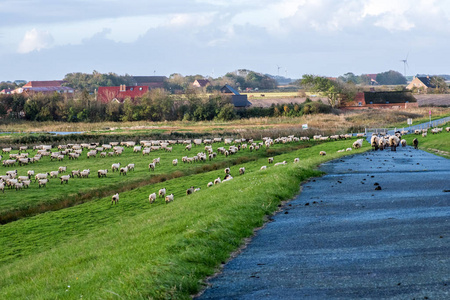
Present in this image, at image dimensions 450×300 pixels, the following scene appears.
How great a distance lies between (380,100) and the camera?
132 m

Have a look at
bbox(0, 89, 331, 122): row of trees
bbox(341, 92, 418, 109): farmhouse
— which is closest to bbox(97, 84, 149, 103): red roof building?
bbox(0, 89, 331, 122): row of trees

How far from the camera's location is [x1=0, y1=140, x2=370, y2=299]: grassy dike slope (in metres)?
9.72

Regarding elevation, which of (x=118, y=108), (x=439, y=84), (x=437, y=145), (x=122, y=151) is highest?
(x=439, y=84)

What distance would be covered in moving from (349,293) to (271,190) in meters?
10.7

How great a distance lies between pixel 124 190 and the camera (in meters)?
38.9

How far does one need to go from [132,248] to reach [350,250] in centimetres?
576

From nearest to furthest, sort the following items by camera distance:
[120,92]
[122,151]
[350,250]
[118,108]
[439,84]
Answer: [350,250], [122,151], [118,108], [120,92], [439,84]

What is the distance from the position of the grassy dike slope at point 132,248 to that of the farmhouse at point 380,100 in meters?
107

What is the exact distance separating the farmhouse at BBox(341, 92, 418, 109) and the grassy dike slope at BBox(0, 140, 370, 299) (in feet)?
351

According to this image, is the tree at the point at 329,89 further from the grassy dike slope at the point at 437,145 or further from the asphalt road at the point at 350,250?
the asphalt road at the point at 350,250

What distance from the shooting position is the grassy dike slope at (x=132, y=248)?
9.72 meters

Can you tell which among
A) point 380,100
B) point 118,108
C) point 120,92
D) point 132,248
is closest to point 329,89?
point 380,100

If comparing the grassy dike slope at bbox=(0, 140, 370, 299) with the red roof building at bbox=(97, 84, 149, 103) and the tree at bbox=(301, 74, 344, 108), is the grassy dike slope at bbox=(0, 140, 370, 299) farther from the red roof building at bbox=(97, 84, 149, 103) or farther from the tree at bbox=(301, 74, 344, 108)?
the red roof building at bbox=(97, 84, 149, 103)

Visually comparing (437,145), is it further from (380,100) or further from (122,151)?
(380,100)
